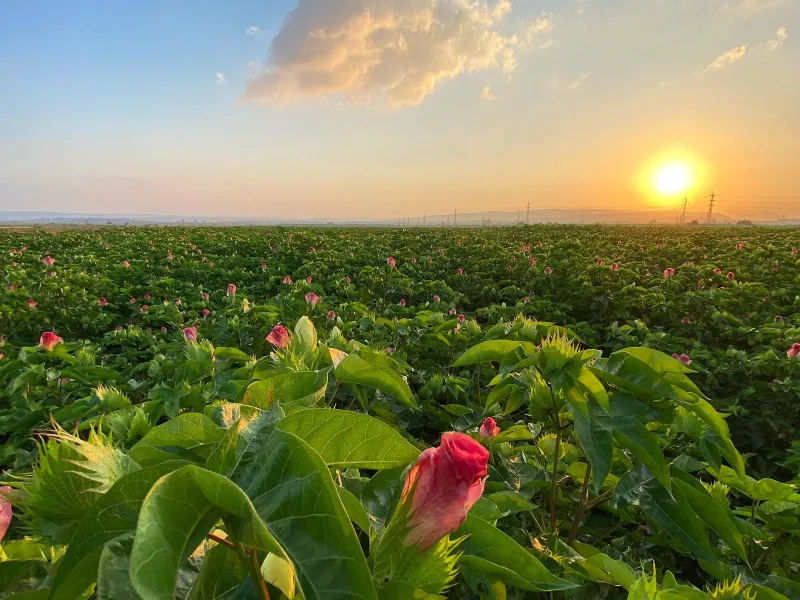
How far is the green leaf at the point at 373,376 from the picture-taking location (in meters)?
0.86

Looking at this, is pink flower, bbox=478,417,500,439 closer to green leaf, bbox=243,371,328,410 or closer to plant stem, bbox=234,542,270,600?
green leaf, bbox=243,371,328,410

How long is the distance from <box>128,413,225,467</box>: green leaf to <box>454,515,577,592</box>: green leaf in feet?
1.09

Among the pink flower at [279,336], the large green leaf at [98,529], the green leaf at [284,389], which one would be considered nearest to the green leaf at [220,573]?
the large green leaf at [98,529]

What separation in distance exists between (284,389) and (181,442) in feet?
0.56

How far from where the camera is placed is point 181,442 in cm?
55

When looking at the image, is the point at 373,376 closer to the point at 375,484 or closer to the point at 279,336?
the point at 375,484

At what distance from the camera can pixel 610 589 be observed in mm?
938

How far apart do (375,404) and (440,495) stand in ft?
Result: 3.60

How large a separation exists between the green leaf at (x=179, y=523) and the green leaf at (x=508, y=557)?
1.05 ft

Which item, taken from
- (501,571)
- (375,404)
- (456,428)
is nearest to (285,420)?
(501,571)

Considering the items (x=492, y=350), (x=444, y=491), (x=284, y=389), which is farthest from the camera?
(x=492, y=350)

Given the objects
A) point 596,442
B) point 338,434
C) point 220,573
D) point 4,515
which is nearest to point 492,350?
point 596,442

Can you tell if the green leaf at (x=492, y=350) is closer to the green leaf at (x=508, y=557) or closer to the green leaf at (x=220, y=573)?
the green leaf at (x=508, y=557)

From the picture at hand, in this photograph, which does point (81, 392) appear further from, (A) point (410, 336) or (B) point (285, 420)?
(B) point (285, 420)
